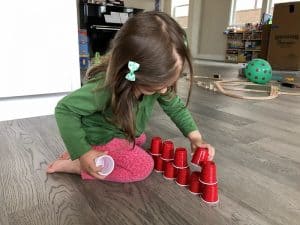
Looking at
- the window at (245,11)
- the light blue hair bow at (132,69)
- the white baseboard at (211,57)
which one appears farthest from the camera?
the white baseboard at (211,57)

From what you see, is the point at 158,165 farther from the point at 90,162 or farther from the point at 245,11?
the point at 245,11

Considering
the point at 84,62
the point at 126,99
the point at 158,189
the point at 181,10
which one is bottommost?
the point at 158,189

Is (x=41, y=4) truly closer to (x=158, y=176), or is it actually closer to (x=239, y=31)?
(x=158, y=176)

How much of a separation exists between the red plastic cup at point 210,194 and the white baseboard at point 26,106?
38.2 inches

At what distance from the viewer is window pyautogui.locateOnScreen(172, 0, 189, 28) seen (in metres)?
6.05

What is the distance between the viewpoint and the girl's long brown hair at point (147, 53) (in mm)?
562

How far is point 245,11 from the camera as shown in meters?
4.95

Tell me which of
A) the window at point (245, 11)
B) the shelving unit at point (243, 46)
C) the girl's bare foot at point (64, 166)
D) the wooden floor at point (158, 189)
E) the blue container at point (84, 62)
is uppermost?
the window at point (245, 11)

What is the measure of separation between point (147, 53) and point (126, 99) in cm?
13

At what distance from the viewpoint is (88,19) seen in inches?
148

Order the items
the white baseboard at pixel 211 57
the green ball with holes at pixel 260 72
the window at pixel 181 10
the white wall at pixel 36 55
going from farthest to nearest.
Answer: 1. the window at pixel 181 10
2. the white baseboard at pixel 211 57
3. the green ball with holes at pixel 260 72
4. the white wall at pixel 36 55

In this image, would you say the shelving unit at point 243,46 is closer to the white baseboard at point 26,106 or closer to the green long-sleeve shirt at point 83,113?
the white baseboard at point 26,106

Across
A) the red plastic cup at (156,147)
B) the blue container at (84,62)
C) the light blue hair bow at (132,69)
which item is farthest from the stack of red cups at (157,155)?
the blue container at (84,62)

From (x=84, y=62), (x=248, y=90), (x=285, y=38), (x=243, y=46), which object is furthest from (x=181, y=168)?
(x=243, y=46)
